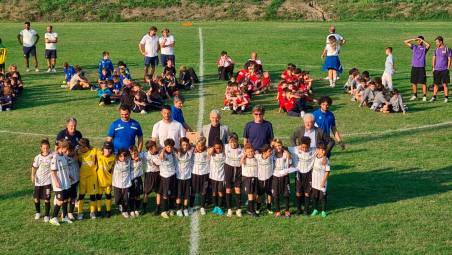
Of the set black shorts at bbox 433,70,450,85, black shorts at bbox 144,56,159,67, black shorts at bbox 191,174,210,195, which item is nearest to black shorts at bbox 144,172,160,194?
black shorts at bbox 191,174,210,195

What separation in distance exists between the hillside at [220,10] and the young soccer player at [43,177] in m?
44.9

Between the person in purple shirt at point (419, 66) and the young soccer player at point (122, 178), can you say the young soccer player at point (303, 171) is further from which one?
the person in purple shirt at point (419, 66)

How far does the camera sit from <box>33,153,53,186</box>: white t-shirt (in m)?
14.0

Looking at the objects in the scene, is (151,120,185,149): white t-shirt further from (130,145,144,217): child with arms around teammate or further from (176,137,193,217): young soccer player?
(130,145,144,217): child with arms around teammate

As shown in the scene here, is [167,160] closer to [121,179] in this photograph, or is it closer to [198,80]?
[121,179]

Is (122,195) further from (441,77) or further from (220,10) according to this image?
(220,10)

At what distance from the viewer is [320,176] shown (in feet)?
47.0

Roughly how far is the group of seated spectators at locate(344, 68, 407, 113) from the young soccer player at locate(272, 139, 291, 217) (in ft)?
33.5

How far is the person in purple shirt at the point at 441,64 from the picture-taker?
24.7m

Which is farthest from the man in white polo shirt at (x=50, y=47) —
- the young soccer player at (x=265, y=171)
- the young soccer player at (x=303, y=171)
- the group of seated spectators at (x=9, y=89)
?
the young soccer player at (x=303, y=171)

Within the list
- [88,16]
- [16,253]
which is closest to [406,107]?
[16,253]

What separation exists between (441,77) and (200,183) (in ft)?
43.6

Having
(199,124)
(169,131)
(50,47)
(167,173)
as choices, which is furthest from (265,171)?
(50,47)

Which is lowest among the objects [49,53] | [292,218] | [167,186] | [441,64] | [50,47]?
[292,218]
